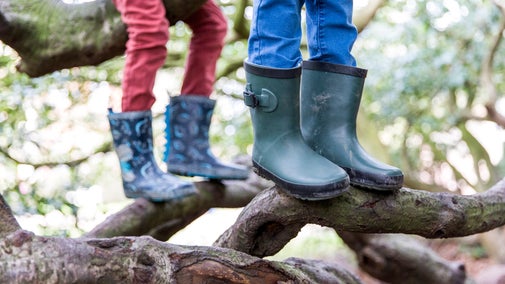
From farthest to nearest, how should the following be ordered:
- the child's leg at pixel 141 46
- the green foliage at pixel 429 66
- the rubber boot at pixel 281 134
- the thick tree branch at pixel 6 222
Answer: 1. the green foliage at pixel 429 66
2. the child's leg at pixel 141 46
3. the rubber boot at pixel 281 134
4. the thick tree branch at pixel 6 222

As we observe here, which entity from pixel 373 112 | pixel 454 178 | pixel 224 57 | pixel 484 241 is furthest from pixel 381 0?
pixel 454 178

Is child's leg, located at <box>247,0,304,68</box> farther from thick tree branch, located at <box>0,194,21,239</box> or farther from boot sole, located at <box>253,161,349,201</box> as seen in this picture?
thick tree branch, located at <box>0,194,21,239</box>

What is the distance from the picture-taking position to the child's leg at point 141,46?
2.32 metres

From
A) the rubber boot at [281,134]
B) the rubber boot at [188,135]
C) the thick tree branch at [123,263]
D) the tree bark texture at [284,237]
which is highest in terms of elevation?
the rubber boot at [281,134]

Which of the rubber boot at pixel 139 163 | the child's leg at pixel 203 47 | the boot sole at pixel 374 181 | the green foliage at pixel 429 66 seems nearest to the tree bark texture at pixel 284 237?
the boot sole at pixel 374 181

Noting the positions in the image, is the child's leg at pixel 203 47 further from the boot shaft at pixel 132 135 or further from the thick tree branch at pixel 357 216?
the thick tree branch at pixel 357 216

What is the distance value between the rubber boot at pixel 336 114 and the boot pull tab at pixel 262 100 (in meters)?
0.14

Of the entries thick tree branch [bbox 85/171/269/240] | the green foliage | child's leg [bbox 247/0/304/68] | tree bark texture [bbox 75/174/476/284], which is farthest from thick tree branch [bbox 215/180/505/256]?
the green foliage

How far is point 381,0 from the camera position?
14.5 ft

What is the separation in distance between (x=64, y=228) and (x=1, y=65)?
0.85 m

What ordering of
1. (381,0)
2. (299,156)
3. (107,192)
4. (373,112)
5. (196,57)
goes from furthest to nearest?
(107,192) → (373,112) → (381,0) → (196,57) → (299,156)

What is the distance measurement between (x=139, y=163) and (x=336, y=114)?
2.91ft

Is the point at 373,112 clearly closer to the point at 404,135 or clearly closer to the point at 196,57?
the point at 404,135

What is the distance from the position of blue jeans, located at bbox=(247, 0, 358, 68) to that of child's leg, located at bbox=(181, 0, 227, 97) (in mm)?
970
